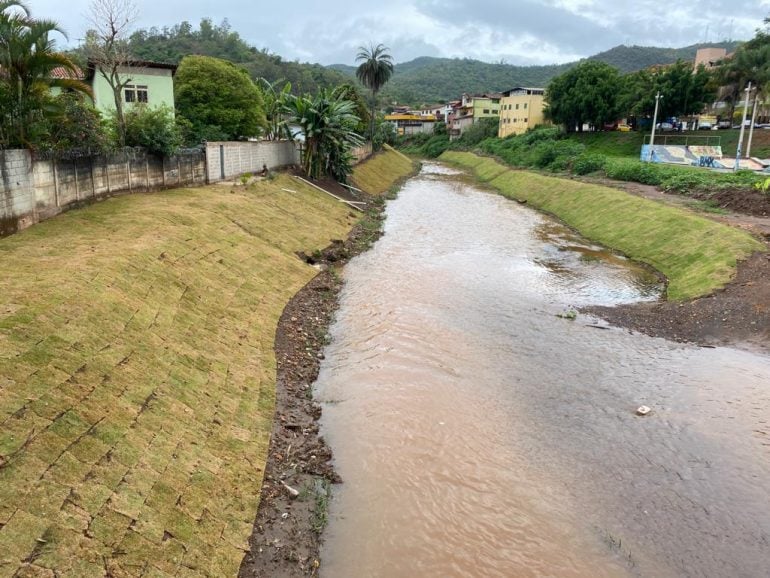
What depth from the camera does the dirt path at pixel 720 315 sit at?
16.5 m

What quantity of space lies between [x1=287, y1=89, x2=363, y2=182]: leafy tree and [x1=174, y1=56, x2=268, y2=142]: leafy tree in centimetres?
318

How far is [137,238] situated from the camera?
52.2 ft

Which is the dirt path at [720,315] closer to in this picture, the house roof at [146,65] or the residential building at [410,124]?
the house roof at [146,65]

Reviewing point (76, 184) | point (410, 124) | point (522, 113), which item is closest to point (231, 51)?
point (410, 124)

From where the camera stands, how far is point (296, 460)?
408 inches

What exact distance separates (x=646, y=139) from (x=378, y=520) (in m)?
70.8

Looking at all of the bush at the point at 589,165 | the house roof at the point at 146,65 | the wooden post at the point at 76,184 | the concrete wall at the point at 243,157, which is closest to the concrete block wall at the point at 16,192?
the wooden post at the point at 76,184

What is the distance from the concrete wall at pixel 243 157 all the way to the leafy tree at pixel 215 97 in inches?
103

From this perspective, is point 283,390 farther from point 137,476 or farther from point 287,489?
point 137,476

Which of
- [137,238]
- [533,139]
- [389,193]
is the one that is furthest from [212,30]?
[137,238]

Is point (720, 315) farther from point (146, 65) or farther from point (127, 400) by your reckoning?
point (146, 65)

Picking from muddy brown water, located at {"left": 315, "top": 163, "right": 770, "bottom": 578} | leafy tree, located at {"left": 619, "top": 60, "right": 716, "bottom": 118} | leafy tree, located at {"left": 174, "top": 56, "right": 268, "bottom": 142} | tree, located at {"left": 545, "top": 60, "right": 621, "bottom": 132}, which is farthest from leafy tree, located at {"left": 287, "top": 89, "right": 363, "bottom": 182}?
leafy tree, located at {"left": 619, "top": 60, "right": 716, "bottom": 118}

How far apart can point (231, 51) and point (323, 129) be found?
106 meters

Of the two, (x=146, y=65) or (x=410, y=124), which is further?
(x=410, y=124)
